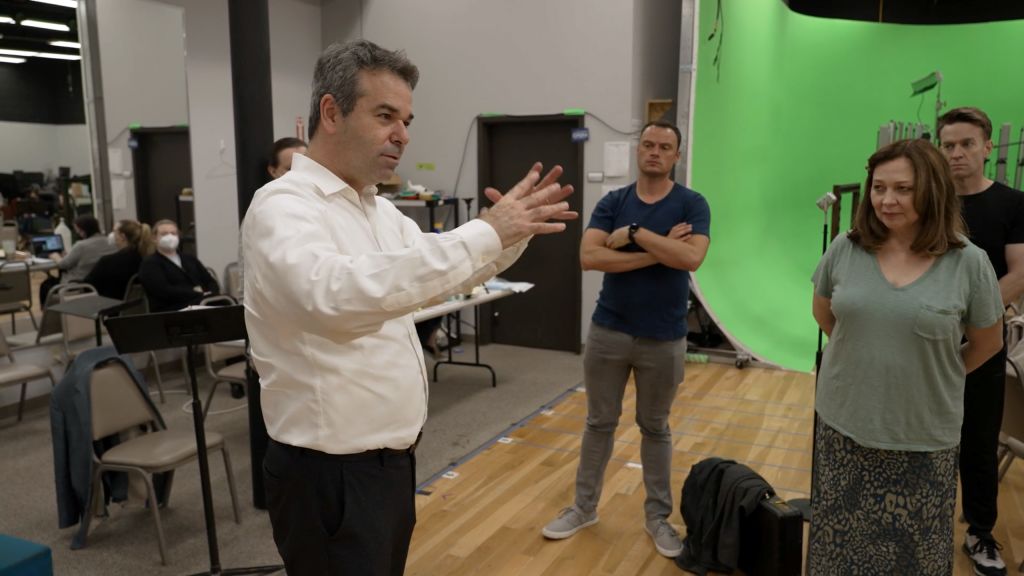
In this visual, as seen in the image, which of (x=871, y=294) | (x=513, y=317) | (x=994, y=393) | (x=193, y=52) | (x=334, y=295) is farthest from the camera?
(x=513, y=317)

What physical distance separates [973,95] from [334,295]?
787 centimetres

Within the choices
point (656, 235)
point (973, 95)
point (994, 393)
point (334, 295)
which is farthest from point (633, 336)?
point (973, 95)

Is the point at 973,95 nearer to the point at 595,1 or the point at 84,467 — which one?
the point at 595,1

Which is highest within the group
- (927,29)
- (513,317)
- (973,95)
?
(927,29)

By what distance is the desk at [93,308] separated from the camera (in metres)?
4.41

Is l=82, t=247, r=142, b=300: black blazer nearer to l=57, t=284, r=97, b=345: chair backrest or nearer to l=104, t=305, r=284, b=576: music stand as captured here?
l=57, t=284, r=97, b=345: chair backrest

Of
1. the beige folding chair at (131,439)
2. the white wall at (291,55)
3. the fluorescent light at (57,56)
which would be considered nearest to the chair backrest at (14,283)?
the fluorescent light at (57,56)

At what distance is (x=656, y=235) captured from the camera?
2801mm

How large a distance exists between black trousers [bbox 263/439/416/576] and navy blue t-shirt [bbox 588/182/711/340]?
1.51 meters

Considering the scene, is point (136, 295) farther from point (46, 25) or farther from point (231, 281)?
point (46, 25)

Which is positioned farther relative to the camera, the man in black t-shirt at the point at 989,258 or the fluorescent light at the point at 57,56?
the fluorescent light at the point at 57,56

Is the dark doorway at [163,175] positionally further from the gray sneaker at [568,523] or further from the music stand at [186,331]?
the gray sneaker at [568,523]

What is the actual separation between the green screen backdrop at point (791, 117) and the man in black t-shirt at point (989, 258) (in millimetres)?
3199

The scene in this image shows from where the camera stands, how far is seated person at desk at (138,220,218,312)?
5016 millimetres
